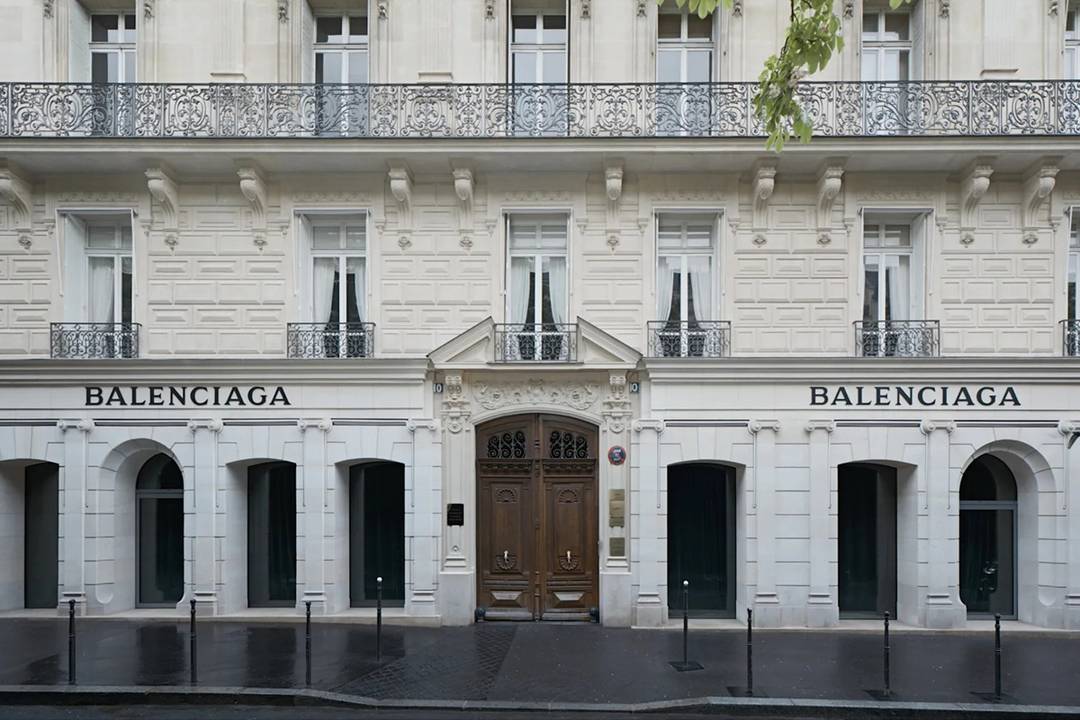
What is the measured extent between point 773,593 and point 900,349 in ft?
14.8

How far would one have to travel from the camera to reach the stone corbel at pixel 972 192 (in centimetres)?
1156

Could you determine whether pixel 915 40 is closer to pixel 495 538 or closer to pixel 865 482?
pixel 865 482

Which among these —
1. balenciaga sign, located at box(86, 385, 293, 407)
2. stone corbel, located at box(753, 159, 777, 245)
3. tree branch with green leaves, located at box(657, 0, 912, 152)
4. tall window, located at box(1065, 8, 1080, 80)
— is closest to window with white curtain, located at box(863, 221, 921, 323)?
stone corbel, located at box(753, 159, 777, 245)

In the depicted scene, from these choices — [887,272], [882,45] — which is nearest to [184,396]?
[887,272]

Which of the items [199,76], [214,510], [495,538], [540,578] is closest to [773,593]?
[540,578]

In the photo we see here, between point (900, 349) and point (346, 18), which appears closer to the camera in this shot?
point (900, 349)

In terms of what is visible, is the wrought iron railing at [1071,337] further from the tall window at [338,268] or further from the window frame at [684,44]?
the tall window at [338,268]

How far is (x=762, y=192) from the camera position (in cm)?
1184

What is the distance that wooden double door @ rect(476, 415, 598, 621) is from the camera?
481 inches

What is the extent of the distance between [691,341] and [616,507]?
302cm

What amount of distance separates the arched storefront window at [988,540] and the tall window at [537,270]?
7.62 m

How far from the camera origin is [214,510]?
40.0 feet

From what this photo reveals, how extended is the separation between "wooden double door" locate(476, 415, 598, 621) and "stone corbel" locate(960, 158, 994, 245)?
6.96 metres

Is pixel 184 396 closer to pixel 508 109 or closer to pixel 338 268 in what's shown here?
pixel 338 268
